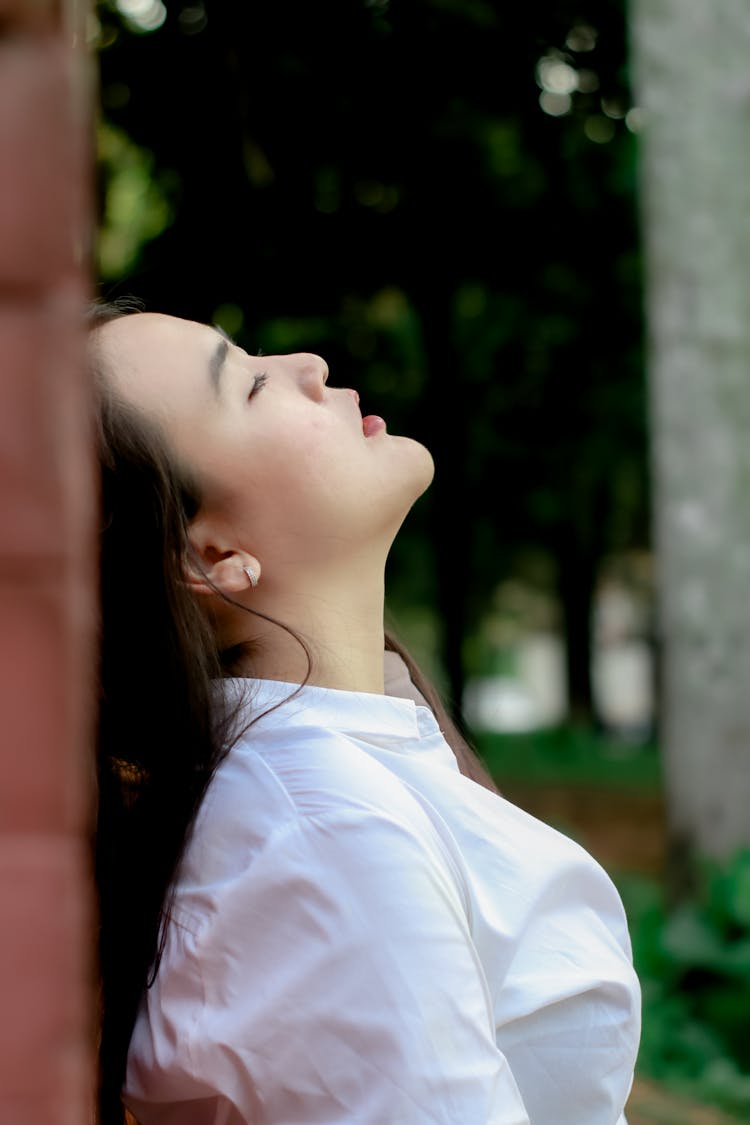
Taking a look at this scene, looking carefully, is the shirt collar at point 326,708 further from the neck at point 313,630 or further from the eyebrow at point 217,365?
the eyebrow at point 217,365

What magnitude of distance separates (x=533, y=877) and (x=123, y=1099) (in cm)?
55

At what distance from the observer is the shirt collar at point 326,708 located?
5.16 feet

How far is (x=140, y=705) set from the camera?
1627 millimetres

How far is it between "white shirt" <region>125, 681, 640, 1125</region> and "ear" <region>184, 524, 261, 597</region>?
0.49ft

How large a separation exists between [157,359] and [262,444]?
19 cm

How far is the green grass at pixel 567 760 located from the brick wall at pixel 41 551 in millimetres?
10121

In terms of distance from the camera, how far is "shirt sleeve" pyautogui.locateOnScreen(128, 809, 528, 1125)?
123 centimetres

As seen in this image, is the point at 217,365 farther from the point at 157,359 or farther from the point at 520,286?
the point at 520,286

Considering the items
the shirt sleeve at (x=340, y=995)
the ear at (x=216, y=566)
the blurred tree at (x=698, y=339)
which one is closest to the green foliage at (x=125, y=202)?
the blurred tree at (x=698, y=339)

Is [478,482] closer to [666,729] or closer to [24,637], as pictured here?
[666,729]

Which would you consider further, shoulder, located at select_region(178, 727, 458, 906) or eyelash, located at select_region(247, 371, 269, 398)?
eyelash, located at select_region(247, 371, 269, 398)

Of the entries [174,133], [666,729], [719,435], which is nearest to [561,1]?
[174,133]

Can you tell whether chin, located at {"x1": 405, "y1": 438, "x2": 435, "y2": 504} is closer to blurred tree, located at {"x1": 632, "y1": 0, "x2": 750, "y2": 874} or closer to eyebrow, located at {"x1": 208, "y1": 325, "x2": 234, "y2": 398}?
eyebrow, located at {"x1": 208, "y1": 325, "x2": 234, "y2": 398}

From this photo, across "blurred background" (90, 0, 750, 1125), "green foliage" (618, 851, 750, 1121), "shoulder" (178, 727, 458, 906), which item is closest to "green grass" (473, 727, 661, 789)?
"blurred background" (90, 0, 750, 1125)
